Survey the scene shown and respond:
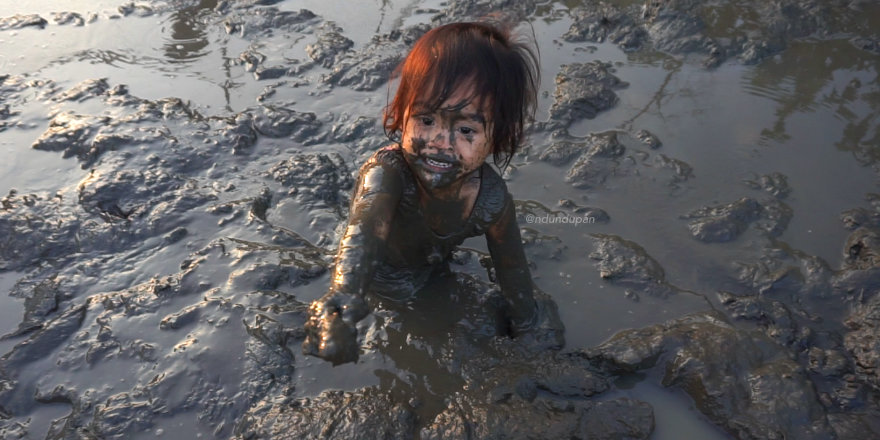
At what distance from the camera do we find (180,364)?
2.32 metres

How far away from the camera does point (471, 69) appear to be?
199 centimetres

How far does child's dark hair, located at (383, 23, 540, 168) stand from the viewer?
1.98 metres

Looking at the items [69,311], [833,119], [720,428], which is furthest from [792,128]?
[69,311]

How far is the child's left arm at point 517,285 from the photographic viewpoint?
240cm

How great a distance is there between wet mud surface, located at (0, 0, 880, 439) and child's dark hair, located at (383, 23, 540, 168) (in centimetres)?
90

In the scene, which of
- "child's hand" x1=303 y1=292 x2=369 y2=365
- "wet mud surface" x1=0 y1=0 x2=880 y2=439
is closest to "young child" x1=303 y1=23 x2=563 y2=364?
"child's hand" x1=303 y1=292 x2=369 y2=365

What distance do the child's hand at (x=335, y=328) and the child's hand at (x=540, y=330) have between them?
0.96m

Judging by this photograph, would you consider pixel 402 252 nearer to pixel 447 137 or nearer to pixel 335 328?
pixel 447 137

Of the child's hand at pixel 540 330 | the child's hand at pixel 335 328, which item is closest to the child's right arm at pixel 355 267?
the child's hand at pixel 335 328

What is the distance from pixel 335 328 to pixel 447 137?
0.72 metres

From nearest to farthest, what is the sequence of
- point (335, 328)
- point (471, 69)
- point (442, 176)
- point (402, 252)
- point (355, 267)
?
point (335, 328) → point (355, 267) → point (471, 69) → point (442, 176) → point (402, 252)

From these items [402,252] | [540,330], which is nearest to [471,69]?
[402,252]

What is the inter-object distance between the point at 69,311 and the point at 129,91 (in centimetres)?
187

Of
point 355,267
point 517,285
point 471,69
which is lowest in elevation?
point 517,285
